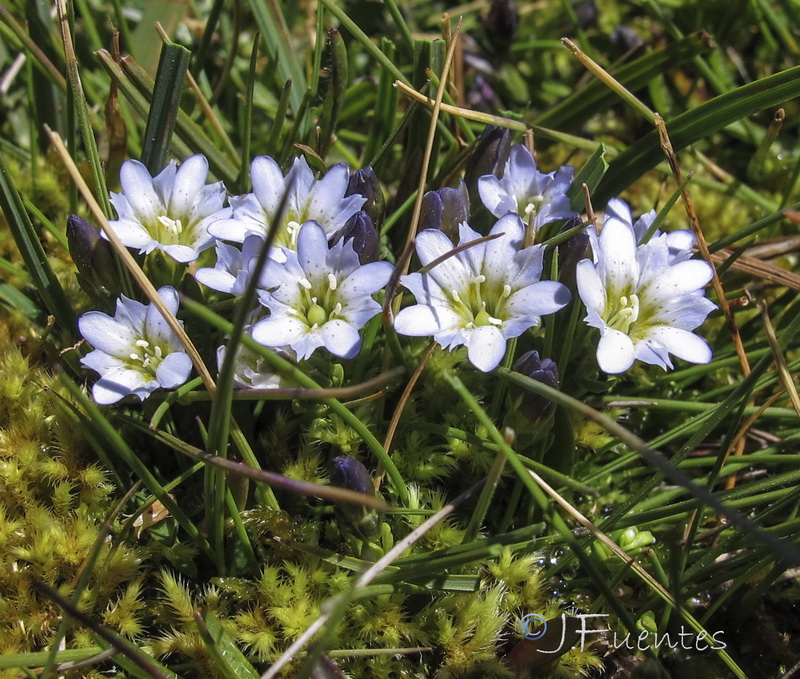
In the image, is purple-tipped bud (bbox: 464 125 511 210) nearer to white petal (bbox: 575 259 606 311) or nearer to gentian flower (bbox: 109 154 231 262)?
white petal (bbox: 575 259 606 311)

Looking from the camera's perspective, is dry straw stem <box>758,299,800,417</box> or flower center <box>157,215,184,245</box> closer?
dry straw stem <box>758,299,800,417</box>

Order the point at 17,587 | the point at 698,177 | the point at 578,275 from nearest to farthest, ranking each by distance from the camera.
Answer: the point at 578,275, the point at 17,587, the point at 698,177

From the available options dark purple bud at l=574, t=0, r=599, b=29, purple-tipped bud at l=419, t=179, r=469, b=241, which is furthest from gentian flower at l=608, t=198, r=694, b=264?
dark purple bud at l=574, t=0, r=599, b=29

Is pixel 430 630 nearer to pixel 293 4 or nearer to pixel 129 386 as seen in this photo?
pixel 129 386

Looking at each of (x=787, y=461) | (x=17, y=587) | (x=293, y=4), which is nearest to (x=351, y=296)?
(x=17, y=587)

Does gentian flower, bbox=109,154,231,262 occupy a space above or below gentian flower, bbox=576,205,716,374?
above

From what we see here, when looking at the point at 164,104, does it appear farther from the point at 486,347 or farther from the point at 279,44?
the point at 486,347

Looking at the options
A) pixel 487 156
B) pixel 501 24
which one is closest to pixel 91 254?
pixel 487 156
